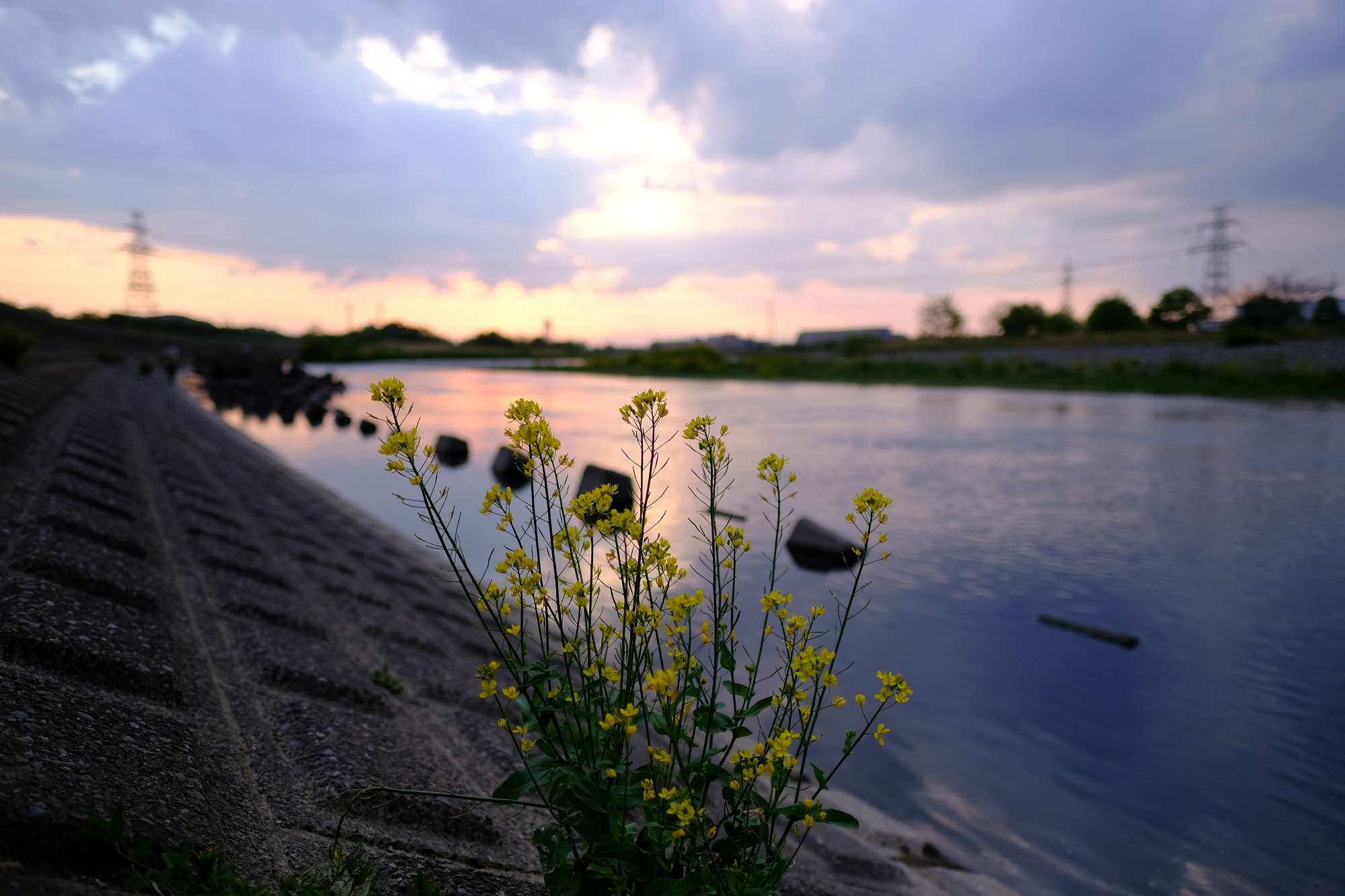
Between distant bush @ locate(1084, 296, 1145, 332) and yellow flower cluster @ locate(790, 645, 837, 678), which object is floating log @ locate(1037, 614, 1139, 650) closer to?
yellow flower cluster @ locate(790, 645, 837, 678)

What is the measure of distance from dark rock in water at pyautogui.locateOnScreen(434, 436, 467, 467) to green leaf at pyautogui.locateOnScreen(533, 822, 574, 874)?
19.1 m

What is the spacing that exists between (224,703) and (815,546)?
29.8 feet

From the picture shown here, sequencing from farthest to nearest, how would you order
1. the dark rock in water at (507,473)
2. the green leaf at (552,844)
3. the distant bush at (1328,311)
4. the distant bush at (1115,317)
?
the distant bush at (1115,317), the distant bush at (1328,311), the dark rock in water at (507,473), the green leaf at (552,844)

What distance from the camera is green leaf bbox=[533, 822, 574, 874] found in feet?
7.42

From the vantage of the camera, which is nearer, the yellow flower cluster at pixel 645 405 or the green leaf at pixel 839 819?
the green leaf at pixel 839 819

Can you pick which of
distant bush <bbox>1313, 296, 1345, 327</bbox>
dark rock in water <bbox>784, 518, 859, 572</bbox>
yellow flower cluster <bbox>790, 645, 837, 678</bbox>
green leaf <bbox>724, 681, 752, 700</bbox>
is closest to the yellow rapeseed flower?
green leaf <bbox>724, 681, 752, 700</bbox>

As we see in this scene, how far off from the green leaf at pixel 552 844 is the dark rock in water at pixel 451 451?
62.8ft

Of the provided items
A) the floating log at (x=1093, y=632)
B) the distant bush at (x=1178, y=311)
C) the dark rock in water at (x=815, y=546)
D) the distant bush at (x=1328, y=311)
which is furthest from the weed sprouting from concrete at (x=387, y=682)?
the distant bush at (x=1178, y=311)

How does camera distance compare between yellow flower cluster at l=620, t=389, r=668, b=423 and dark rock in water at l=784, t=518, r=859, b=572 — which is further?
dark rock in water at l=784, t=518, r=859, b=572

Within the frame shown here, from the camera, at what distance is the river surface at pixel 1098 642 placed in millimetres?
4938

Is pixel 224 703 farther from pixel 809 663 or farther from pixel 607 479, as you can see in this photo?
pixel 607 479

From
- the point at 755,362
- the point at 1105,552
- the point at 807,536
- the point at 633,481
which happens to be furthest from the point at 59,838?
the point at 755,362

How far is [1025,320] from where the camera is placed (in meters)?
97.9

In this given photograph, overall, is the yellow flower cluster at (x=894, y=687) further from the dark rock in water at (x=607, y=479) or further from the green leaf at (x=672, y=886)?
the dark rock in water at (x=607, y=479)
